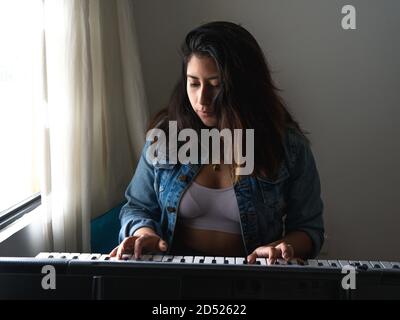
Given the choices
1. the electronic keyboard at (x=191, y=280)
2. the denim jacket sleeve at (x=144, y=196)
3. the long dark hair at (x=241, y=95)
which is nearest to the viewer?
the electronic keyboard at (x=191, y=280)

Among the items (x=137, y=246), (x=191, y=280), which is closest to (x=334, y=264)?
(x=191, y=280)

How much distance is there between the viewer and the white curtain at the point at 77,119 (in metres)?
1.23

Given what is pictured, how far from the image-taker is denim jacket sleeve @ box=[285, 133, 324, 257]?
1.09 meters

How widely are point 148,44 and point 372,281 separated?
5.32ft

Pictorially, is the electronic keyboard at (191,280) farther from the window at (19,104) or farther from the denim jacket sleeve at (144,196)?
the window at (19,104)

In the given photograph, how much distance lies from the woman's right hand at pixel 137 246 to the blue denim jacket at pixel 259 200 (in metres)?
0.23

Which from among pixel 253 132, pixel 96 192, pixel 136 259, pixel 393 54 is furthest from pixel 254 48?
pixel 393 54

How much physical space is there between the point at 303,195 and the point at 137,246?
0.55 m

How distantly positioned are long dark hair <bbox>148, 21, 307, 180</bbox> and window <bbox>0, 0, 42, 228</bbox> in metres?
0.45

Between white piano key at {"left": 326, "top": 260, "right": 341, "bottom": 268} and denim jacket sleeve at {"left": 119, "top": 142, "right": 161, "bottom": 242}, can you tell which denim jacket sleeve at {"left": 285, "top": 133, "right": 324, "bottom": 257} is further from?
white piano key at {"left": 326, "top": 260, "right": 341, "bottom": 268}

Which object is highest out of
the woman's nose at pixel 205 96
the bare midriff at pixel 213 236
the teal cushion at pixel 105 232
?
the woman's nose at pixel 205 96

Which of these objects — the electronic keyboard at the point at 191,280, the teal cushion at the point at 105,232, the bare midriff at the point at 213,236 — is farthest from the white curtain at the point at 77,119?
the electronic keyboard at the point at 191,280

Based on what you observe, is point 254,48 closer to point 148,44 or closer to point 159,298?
point 159,298

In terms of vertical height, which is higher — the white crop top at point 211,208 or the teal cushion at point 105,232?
the white crop top at point 211,208
